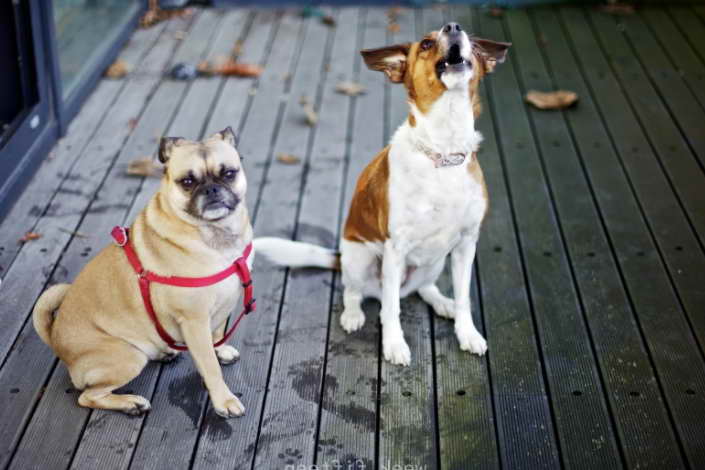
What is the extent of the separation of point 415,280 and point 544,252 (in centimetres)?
81

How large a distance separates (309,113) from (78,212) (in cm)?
155

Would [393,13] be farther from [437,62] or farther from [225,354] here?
[225,354]

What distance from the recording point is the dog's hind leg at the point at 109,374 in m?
2.84

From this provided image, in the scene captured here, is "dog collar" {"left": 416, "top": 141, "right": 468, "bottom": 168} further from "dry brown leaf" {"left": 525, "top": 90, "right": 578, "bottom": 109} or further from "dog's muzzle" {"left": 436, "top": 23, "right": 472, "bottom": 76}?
"dry brown leaf" {"left": 525, "top": 90, "right": 578, "bottom": 109}

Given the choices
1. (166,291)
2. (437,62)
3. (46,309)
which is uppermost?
(437,62)

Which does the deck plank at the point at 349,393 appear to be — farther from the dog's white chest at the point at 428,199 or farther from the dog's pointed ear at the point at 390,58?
the dog's pointed ear at the point at 390,58

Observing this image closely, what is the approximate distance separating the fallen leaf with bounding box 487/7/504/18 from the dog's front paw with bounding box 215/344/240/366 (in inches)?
168

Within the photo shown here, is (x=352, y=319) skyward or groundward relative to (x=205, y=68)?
skyward

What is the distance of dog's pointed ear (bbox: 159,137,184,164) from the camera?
269 cm

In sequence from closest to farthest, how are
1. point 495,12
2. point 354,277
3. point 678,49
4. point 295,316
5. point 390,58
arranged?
point 390,58, point 354,277, point 295,316, point 678,49, point 495,12

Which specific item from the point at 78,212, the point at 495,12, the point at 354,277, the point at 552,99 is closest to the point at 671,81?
the point at 552,99

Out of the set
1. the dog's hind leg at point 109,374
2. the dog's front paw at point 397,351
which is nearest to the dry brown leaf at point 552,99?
the dog's front paw at point 397,351

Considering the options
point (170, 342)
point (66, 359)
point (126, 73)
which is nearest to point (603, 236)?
point (170, 342)

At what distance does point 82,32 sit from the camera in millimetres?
5367
